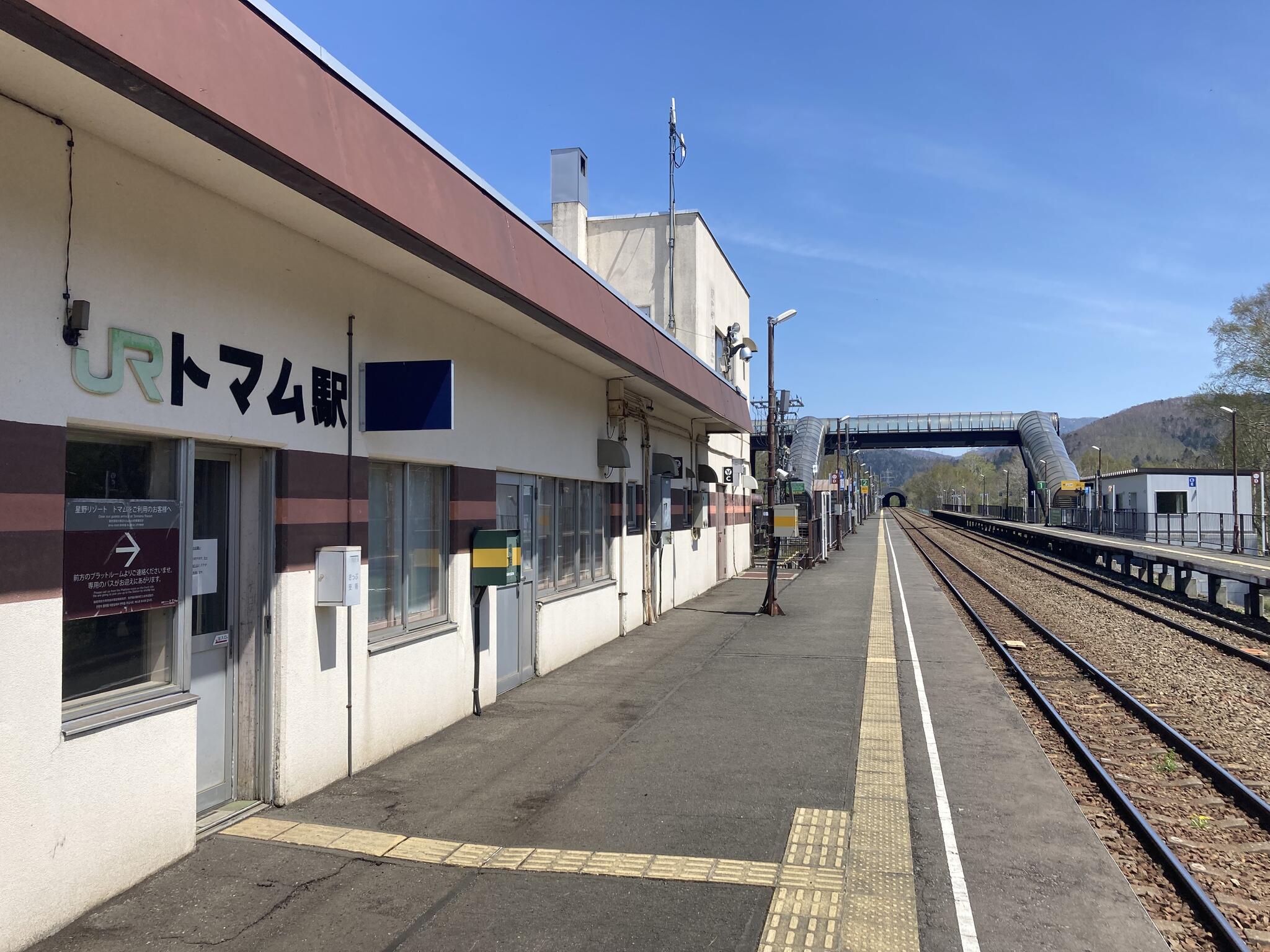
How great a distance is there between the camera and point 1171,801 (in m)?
6.72

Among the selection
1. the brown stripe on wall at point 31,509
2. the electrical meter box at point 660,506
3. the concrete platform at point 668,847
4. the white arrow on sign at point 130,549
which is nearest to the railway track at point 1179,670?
the concrete platform at point 668,847

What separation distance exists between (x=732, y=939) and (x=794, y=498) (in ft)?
133

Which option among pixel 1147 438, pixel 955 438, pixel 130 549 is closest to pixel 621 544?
pixel 130 549

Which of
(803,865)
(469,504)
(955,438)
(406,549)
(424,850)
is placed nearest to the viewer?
(803,865)

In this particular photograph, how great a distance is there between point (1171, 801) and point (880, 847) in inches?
117

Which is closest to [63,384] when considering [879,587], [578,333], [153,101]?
[153,101]

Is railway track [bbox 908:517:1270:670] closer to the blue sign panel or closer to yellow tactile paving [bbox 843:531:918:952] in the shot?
yellow tactile paving [bbox 843:531:918:952]

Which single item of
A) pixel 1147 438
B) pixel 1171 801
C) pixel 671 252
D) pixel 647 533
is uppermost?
pixel 1147 438

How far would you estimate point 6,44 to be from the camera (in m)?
3.48

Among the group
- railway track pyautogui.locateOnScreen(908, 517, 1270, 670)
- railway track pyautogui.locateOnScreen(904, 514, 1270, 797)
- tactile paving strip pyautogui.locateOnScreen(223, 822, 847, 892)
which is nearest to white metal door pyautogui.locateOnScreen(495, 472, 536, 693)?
tactile paving strip pyautogui.locateOnScreen(223, 822, 847, 892)

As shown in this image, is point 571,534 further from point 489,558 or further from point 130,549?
point 130,549

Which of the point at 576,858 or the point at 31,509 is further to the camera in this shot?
the point at 576,858

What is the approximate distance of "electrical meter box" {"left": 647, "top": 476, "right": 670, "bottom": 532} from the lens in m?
15.3

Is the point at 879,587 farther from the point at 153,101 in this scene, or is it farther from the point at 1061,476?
the point at 1061,476
